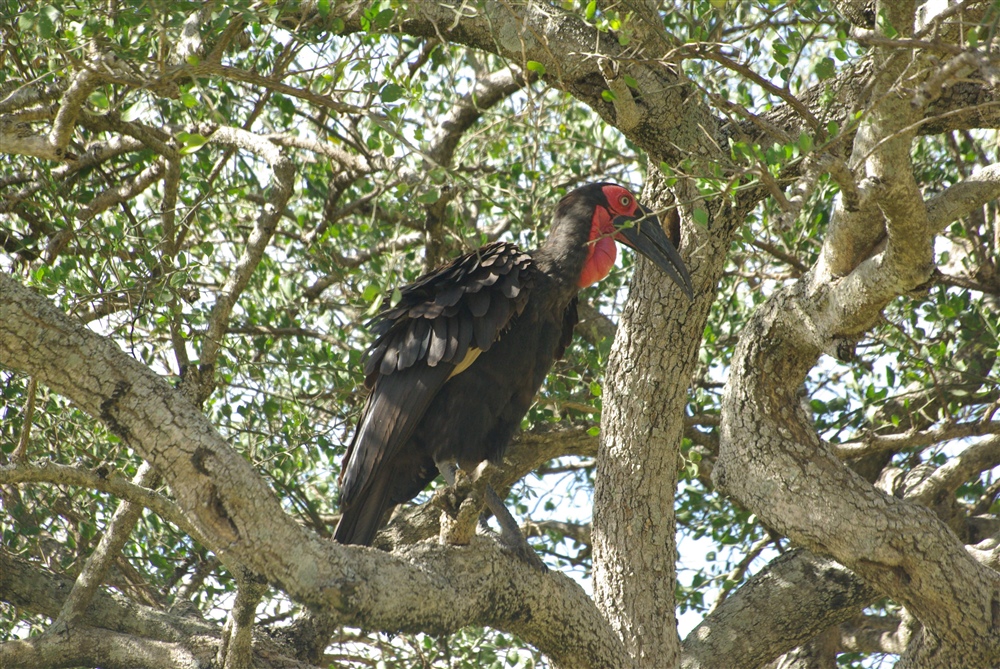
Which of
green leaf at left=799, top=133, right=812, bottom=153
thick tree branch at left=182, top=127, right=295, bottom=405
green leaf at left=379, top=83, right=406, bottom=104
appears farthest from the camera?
thick tree branch at left=182, top=127, right=295, bottom=405

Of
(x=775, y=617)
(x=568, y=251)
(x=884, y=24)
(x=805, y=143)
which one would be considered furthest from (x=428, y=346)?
(x=884, y=24)

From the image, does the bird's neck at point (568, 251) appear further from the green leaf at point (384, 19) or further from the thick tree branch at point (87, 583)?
the thick tree branch at point (87, 583)

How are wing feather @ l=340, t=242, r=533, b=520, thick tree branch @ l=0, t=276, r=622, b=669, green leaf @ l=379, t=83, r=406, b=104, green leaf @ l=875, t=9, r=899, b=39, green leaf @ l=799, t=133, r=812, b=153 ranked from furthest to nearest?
wing feather @ l=340, t=242, r=533, b=520
green leaf @ l=379, t=83, r=406, b=104
green leaf @ l=875, t=9, r=899, b=39
green leaf @ l=799, t=133, r=812, b=153
thick tree branch @ l=0, t=276, r=622, b=669

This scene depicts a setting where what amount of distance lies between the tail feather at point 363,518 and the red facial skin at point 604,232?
135 centimetres

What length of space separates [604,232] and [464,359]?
0.97m

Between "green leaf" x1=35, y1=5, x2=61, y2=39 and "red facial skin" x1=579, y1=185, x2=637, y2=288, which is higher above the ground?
"red facial skin" x1=579, y1=185, x2=637, y2=288

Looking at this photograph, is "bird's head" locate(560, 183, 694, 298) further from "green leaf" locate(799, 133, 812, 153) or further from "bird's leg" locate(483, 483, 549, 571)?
"green leaf" locate(799, 133, 812, 153)

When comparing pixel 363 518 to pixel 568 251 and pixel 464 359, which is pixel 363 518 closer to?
pixel 464 359

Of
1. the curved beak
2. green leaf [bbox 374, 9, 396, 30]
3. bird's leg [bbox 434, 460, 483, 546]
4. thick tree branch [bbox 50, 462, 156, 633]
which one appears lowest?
thick tree branch [bbox 50, 462, 156, 633]

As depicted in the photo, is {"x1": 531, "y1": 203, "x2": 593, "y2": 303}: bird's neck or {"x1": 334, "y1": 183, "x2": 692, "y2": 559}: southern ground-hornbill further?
{"x1": 531, "y1": 203, "x2": 593, "y2": 303}: bird's neck

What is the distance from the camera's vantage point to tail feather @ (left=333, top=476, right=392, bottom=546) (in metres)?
4.10

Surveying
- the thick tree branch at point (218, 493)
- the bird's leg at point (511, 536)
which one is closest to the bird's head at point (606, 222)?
the bird's leg at point (511, 536)

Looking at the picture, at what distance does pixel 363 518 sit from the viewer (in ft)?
13.6

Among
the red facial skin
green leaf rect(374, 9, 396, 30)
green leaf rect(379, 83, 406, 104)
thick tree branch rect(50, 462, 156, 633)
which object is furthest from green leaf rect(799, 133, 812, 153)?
thick tree branch rect(50, 462, 156, 633)
